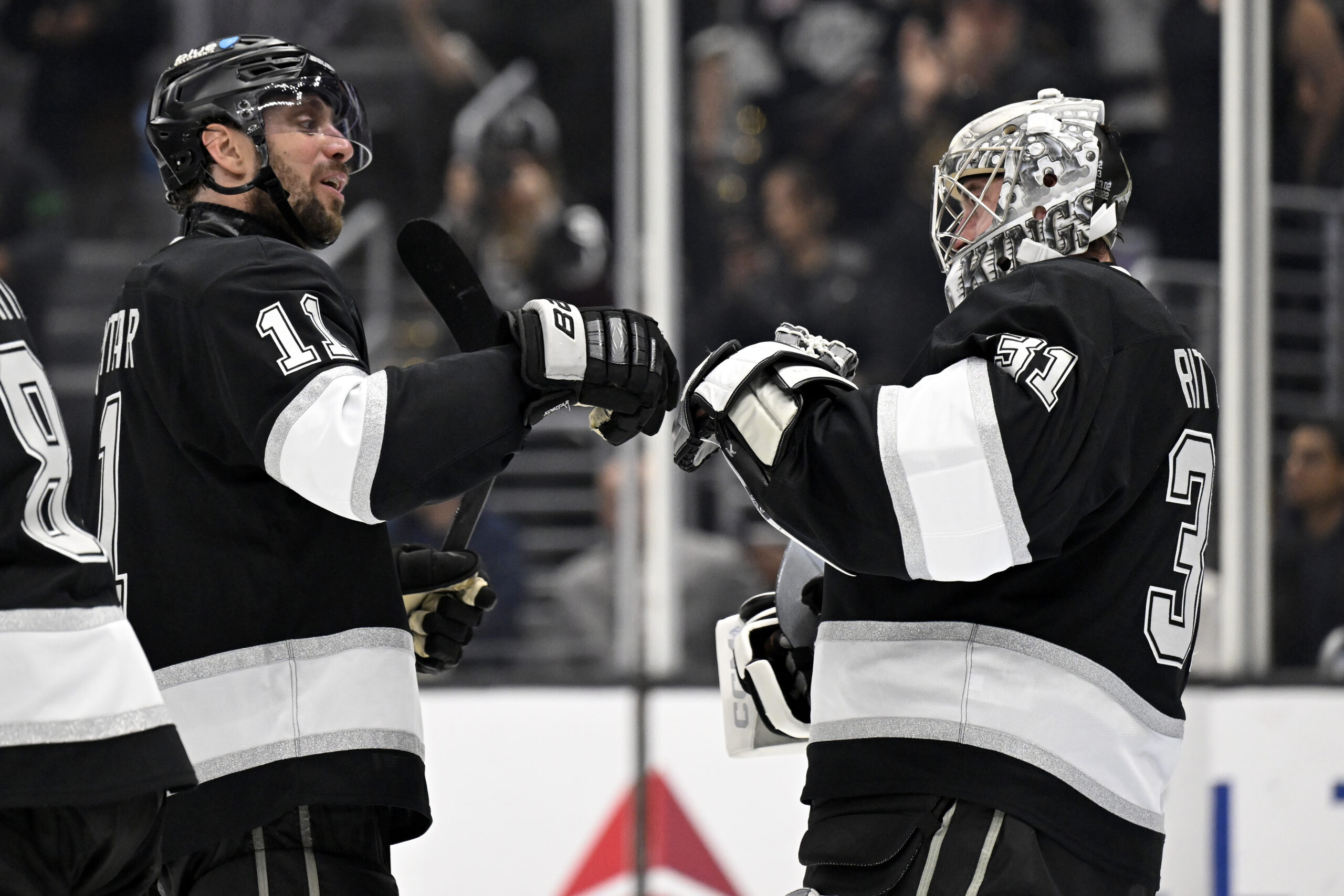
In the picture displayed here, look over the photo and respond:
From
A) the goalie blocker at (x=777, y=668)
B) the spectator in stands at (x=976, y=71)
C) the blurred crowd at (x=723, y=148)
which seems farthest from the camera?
the spectator in stands at (x=976, y=71)

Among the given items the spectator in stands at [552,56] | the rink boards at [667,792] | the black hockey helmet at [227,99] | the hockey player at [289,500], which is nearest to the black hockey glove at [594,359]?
the hockey player at [289,500]

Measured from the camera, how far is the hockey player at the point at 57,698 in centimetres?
158

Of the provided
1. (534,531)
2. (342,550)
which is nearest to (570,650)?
(534,531)

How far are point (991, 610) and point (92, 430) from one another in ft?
3.44

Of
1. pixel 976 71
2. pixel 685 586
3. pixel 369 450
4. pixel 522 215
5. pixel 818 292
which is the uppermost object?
pixel 976 71

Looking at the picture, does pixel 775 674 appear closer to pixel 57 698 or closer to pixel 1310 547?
pixel 57 698

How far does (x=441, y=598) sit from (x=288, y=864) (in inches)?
21.2

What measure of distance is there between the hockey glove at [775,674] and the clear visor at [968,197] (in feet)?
1.73

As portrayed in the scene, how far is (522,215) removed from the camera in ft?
15.6

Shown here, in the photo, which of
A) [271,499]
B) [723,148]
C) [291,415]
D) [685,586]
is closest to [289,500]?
[271,499]

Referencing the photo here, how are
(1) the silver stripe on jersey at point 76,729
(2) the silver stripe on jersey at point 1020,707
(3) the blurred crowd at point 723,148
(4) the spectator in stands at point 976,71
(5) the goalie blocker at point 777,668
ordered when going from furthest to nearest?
(4) the spectator in stands at point 976,71
(3) the blurred crowd at point 723,148
(5) the goalie blocker at point 777,668
(2) the silver stripe on jersey at point 1020,707
(1) the silver stripe on jersey at point 76,729

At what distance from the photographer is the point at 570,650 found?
13.6 ft

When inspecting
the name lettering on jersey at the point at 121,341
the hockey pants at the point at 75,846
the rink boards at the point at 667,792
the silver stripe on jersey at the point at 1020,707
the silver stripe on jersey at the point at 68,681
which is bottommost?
the rink boards at the point at 667,792

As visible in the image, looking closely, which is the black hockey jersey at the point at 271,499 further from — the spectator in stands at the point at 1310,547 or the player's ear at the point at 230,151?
the spectator in stands at the point at 1310,547
